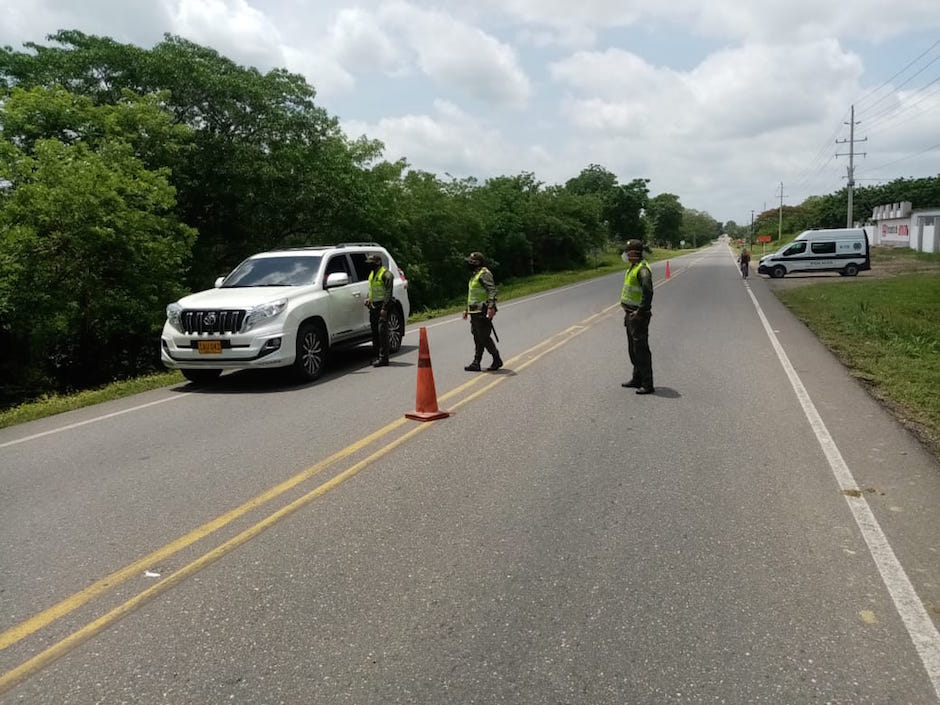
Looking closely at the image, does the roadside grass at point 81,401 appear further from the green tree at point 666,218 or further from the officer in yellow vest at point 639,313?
the green tree at point 666,218

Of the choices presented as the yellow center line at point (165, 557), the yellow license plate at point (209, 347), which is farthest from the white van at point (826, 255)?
the yellow center line at point (165, 557)

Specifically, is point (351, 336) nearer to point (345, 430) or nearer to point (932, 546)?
point (345, 430)

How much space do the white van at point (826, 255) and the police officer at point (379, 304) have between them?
3008 cm

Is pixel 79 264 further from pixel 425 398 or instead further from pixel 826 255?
pixel 826 255

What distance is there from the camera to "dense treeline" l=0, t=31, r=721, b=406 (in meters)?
14.6

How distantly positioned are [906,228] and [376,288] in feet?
221

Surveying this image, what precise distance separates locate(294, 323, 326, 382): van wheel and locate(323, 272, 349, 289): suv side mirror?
2.19ft

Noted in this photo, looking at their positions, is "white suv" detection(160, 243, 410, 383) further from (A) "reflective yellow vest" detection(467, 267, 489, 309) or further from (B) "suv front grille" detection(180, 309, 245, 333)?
(A) "reflective yellow vest" detection(467, 267, 489, 309)

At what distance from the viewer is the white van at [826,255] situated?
111ft

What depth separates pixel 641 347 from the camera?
8547 mm

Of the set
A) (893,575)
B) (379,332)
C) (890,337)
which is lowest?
(890,337)

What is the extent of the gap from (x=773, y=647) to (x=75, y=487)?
509cm

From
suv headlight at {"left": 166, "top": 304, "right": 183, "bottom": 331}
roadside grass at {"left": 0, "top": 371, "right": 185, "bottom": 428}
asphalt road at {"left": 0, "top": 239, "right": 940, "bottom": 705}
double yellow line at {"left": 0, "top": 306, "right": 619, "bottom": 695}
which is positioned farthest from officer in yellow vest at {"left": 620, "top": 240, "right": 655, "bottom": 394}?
roadside grass at {"left": 0, "top": 371, "right": 185, "bottom": 428}

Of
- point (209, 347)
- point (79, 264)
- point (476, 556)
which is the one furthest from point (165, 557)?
point (79, 264)
